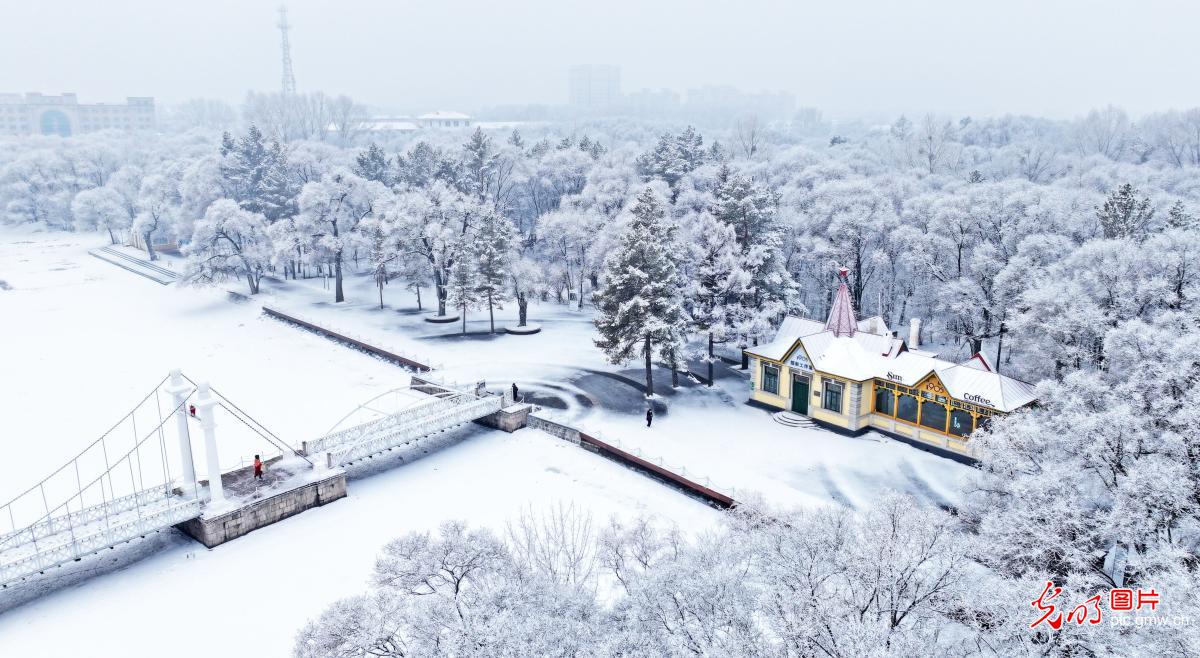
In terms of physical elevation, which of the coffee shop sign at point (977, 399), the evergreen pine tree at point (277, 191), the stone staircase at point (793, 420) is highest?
the evergreen pine tree at point (277, 191)

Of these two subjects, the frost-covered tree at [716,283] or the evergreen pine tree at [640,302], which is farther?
the frost-covered tree at [716,283]

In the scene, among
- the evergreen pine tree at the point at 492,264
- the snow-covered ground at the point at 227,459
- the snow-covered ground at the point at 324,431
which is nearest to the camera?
the snow-covered ground at the point at 227,459

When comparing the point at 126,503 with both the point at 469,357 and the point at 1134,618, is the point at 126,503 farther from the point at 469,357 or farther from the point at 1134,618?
the point at 1134,618

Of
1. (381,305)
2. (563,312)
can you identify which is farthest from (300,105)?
(563,312)

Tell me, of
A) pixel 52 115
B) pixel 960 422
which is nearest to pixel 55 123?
pixel 52 115

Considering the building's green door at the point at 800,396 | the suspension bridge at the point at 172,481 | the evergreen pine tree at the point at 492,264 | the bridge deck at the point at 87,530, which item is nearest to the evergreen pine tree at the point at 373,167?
the evergreen pine tree at the point at 492,264

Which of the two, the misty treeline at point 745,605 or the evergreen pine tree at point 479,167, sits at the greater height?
the evergreen pine tree at point 479,167

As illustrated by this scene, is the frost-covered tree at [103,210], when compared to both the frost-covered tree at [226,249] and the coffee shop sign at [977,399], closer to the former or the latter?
the frost-covered tree at [226,249]
